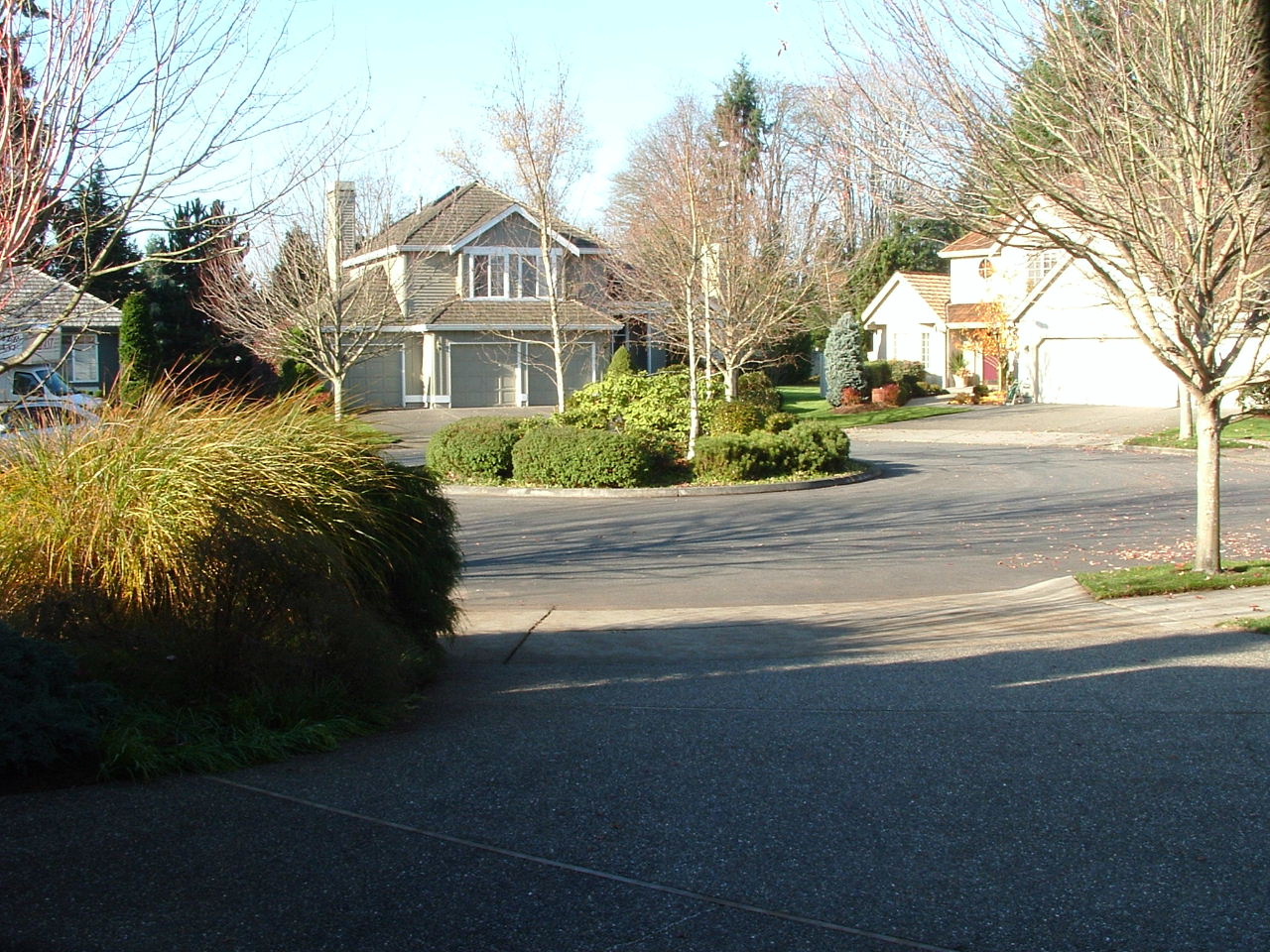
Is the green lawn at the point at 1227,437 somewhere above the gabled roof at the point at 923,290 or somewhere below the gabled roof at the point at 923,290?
below

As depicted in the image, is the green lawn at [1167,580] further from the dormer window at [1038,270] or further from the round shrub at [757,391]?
the dormer window at [1038,270]

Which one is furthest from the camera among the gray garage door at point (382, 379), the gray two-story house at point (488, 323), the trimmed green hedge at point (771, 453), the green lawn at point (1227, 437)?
the gray garage door at point (382, 379)

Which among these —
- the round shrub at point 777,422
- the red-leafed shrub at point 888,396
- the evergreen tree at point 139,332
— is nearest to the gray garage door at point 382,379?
the evergreen tree at point 139,332

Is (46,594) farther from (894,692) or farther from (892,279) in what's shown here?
(892,279)

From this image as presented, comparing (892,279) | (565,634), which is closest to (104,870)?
(565,634)

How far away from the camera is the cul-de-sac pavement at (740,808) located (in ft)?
13.4

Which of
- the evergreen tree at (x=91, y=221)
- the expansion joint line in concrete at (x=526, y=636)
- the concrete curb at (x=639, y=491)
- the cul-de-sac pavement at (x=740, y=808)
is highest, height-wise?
the evergreen tree at (x=91, y=221)

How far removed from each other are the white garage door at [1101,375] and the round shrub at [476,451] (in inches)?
973

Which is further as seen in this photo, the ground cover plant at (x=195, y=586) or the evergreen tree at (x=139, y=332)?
the evergreen tree at (x=139, y=332)

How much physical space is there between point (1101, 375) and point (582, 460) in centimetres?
2539

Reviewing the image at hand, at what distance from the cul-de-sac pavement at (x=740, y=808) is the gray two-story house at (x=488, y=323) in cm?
2935

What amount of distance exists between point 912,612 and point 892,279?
42461mm

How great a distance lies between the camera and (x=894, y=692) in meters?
7.80

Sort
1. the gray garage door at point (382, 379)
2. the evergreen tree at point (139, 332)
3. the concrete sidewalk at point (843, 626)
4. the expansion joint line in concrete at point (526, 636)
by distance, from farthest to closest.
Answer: the gray garage door at point (382, 379)
the evergreen tree at point (139, 332)
the concrete sidewalk at point (843, 626)
the expansion joint line in concrete at point (526, 636)
